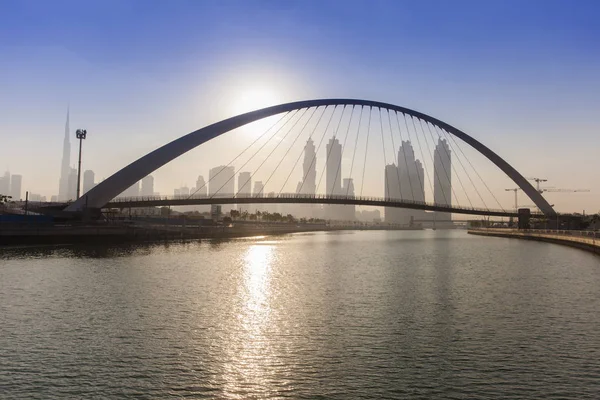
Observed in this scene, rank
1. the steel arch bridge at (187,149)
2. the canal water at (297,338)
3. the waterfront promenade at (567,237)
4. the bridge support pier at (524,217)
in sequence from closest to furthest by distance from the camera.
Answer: the canal water at (297,338) → the waterfront promenade at (567,237) → the steel arch bridge at (187,149) → the bridge support pier at (524,217)

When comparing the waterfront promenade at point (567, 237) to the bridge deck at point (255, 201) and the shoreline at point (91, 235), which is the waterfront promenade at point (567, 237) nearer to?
the bridge deck at point (255, 201)

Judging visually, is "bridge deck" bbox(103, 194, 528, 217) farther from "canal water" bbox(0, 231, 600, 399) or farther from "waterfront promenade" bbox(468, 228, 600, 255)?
"canal water" bbox(0, 231, 600, 399)

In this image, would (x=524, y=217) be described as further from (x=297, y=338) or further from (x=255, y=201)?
(x=297, y=338)

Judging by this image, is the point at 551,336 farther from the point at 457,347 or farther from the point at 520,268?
the point at 520,268

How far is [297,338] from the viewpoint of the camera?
1403 cm

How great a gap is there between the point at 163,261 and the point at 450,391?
3213 centimetres

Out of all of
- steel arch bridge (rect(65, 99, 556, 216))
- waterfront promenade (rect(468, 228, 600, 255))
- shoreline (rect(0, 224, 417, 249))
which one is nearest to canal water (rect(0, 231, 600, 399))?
shoreline (rect(0, 224, 417, 249))

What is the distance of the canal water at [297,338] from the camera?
10.1m

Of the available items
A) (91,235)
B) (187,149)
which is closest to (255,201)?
(187,149)

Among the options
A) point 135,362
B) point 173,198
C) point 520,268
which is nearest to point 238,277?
point 135,362

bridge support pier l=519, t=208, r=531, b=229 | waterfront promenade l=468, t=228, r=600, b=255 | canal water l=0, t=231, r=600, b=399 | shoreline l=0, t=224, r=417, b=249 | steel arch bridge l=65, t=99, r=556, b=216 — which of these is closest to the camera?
canal water l=0, t=231, r=600, b=399

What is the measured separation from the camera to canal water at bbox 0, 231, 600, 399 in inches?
397

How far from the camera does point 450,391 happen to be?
9.77m

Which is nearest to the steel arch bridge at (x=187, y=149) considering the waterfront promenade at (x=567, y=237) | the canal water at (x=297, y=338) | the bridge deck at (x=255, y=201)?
the bridge deck at (x=255, y=201)
